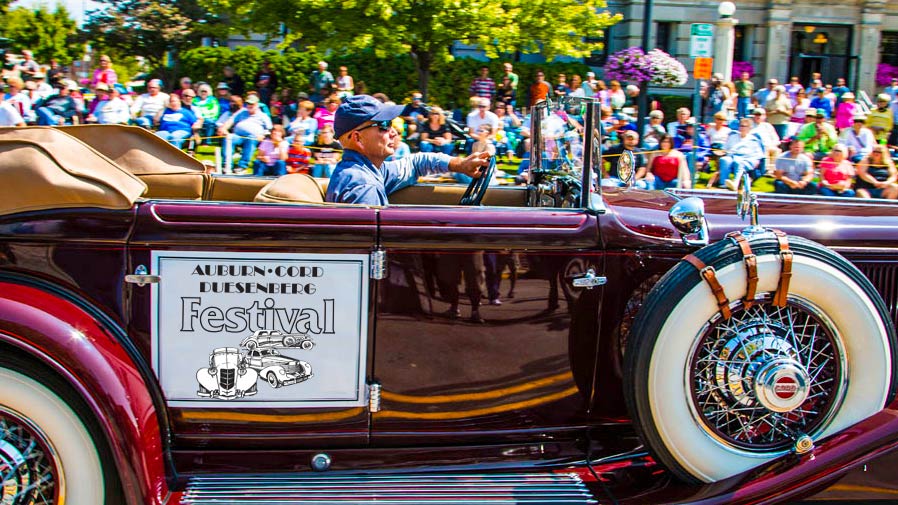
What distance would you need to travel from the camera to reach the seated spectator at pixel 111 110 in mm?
10562

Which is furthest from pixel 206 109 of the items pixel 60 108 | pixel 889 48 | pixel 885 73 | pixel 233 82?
pixel 889 48

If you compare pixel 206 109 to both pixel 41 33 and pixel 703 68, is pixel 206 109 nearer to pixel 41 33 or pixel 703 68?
pixel 703 68

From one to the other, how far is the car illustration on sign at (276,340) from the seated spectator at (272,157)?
6.11 meters

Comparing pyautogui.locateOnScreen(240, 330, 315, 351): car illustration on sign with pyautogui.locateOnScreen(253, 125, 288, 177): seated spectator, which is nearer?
pyautogui.locateOnScreen(240, 330, 315, 351): car illustration on sign

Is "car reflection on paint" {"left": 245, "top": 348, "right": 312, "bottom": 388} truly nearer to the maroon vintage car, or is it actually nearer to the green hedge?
the maroon vintage car

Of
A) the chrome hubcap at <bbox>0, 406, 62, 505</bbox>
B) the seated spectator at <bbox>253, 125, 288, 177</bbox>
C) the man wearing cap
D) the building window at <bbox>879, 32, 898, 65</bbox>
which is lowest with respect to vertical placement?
the chrome hubcap at <bbox>0, 406, 62, 505</bbox>

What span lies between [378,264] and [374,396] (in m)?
0.44

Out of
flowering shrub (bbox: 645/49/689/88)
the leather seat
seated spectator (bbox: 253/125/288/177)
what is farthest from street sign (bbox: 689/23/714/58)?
the leather seat

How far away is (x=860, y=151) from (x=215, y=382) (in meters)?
8.69

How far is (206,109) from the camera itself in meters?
11.0

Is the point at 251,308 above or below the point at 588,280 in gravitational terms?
below

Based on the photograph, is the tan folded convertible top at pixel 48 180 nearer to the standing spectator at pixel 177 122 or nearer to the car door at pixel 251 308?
the car door at pixel 251 308

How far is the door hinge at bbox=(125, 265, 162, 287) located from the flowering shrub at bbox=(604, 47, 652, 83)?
40.9 feet

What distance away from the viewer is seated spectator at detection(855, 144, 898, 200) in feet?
25.8
